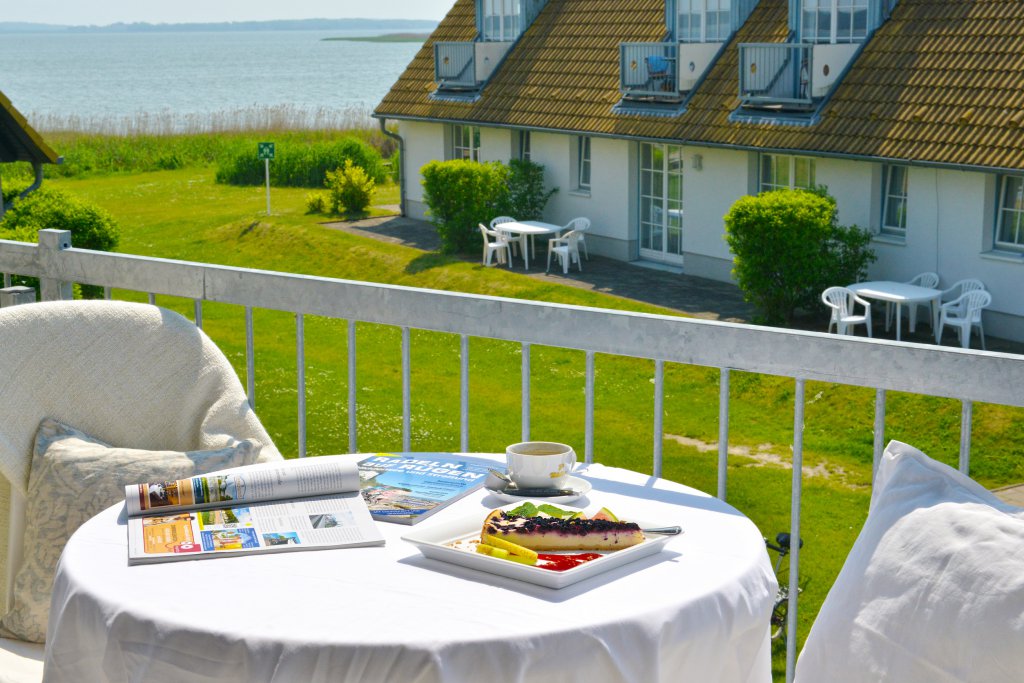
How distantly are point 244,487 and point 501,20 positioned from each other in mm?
23340

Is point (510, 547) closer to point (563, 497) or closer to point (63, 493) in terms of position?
point (563, 497)

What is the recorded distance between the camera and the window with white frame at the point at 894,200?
15695 mm

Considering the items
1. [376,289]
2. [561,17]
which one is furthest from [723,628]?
[561,17]

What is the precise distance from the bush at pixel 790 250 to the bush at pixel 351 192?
1281 cm

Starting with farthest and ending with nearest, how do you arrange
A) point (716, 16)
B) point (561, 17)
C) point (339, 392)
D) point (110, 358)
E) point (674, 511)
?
point (561, 17), point (716, 16), point (339, 392), point (110, 358), point (674, 511)

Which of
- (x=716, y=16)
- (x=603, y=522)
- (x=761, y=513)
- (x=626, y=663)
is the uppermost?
(x=716, y=16)

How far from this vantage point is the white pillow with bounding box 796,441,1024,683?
189cm

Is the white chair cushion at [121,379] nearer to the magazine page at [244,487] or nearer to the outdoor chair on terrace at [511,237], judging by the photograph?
the magazine page at [244,487]

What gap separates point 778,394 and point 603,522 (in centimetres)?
1140

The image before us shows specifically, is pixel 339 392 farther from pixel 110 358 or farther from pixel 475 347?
pixel 110 358

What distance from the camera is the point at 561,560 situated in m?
2.07

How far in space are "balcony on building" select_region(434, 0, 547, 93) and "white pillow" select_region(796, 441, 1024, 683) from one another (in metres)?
22.4

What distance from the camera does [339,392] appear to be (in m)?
14.2

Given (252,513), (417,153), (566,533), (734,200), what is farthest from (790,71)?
(566,533)
